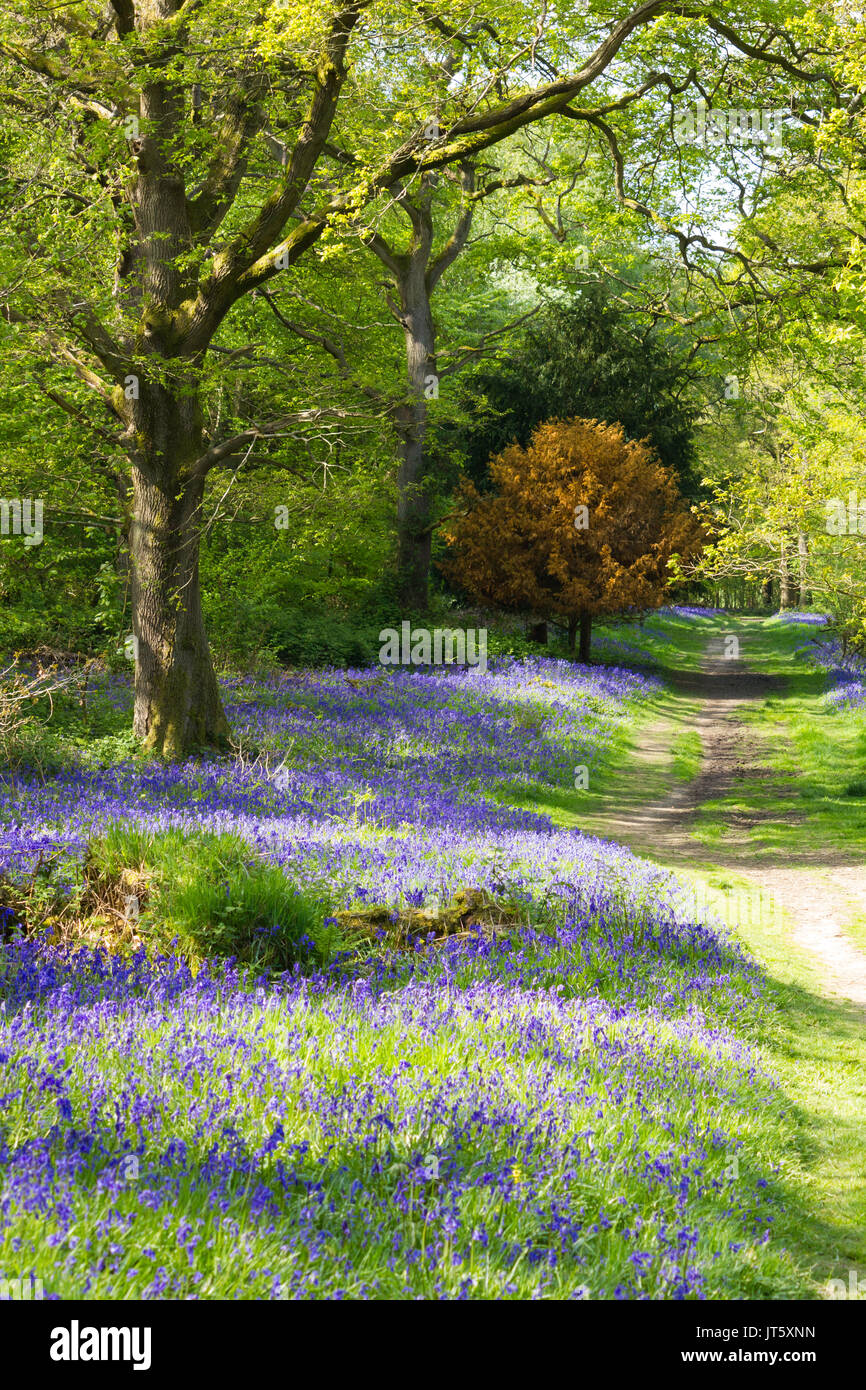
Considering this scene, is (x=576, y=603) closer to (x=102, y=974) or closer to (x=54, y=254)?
(x=54, y=254)

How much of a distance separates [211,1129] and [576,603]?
2228 cm

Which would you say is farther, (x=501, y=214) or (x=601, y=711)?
(x=501, y=214)

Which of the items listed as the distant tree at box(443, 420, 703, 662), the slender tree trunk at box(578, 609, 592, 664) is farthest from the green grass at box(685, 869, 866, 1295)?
the slender tree trunk at box(578, 609, 592, 664)

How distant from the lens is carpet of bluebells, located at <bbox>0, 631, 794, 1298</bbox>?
3346 millimetres

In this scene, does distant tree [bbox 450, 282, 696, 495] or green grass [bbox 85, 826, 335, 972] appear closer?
green grass [bbox 85, 826, 335, 972]

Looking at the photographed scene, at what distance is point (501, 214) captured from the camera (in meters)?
25.6

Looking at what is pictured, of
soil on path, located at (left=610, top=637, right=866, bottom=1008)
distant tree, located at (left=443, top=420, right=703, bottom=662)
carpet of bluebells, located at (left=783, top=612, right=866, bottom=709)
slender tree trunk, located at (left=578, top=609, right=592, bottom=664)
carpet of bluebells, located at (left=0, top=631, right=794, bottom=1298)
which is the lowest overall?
soil on path, located at (left=610, top=637, right=866, bottom=1008)

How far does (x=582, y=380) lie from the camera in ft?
101

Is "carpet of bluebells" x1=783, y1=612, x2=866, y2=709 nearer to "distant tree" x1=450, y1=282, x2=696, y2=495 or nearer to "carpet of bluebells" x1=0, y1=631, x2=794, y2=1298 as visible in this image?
"distant tree" x1=450, y1=282, x2=696, y2=495

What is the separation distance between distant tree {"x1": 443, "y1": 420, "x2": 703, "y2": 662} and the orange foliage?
0.02 meters
